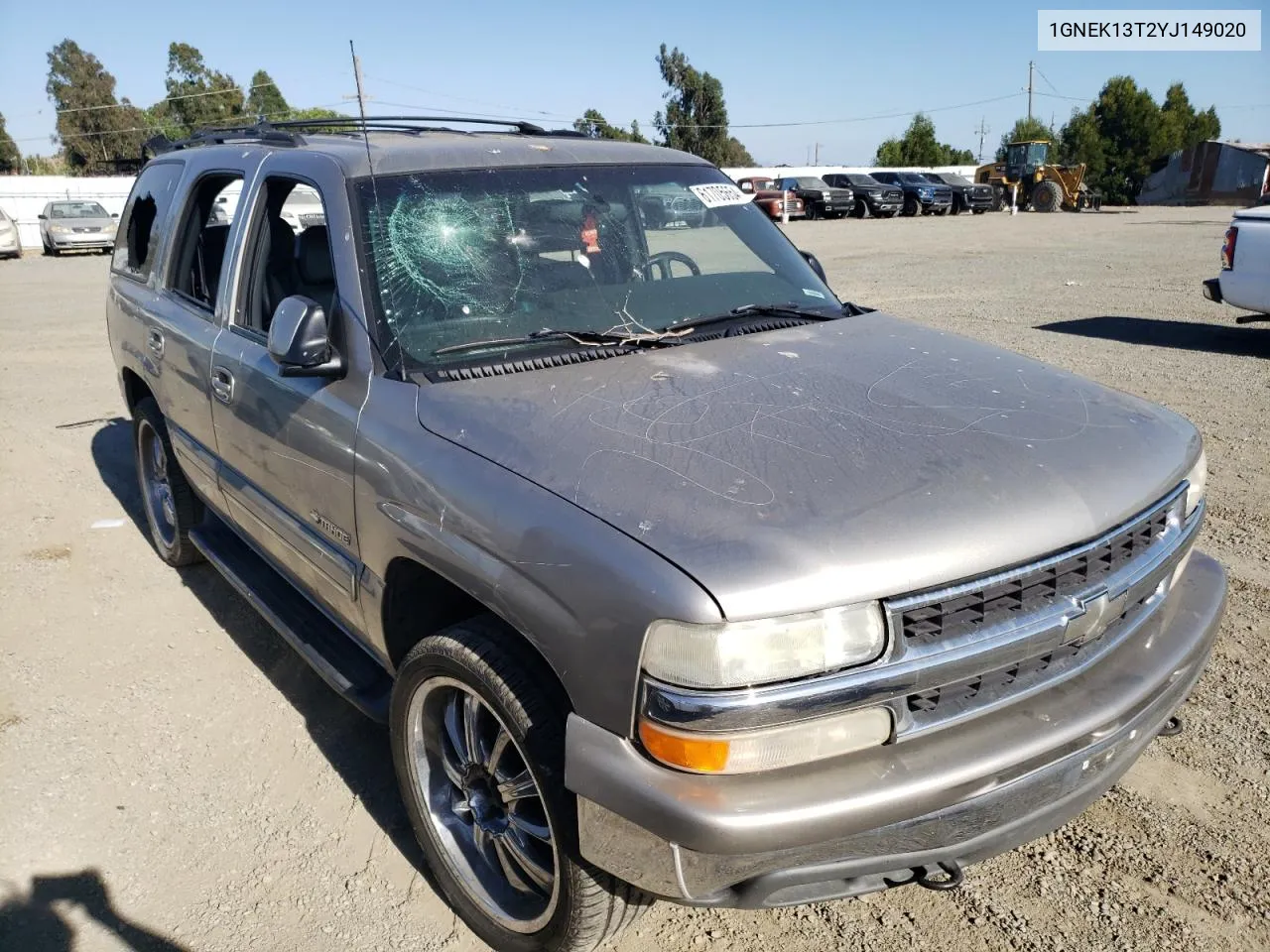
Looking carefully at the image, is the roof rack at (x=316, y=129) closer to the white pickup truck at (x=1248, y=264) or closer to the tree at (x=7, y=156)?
the white pickup truck at (x=1248, y=264)

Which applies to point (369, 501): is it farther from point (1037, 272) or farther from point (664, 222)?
point (1037, 272)

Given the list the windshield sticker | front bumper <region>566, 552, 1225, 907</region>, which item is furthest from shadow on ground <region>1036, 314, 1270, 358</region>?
front bumper <region>566, 552, 1225, 907</region>

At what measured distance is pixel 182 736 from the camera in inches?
136

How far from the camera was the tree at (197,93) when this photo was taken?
71.6 meters

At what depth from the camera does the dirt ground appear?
2494 mm

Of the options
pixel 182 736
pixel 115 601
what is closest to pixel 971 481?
pixel 182 736

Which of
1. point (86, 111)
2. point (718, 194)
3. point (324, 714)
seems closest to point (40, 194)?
point (324, 714)

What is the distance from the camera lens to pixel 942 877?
202 cm

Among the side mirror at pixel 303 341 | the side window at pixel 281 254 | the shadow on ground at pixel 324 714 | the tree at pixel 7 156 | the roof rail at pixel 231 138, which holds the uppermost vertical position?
the tree at pixel 7 156

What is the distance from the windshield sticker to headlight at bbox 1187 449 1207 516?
1957 millimetres

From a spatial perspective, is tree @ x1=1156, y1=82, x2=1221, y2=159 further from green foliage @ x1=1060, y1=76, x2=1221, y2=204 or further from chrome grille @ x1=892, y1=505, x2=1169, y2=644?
chrome grille @ x1=892, y1=505, x2=1169, y2=644

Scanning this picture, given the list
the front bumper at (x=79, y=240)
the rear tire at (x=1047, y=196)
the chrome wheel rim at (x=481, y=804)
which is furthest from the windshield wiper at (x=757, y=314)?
the rear tire at (x=1047, y=196)

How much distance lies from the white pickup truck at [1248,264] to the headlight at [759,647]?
9096 millimetres

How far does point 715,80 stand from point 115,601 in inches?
2746
